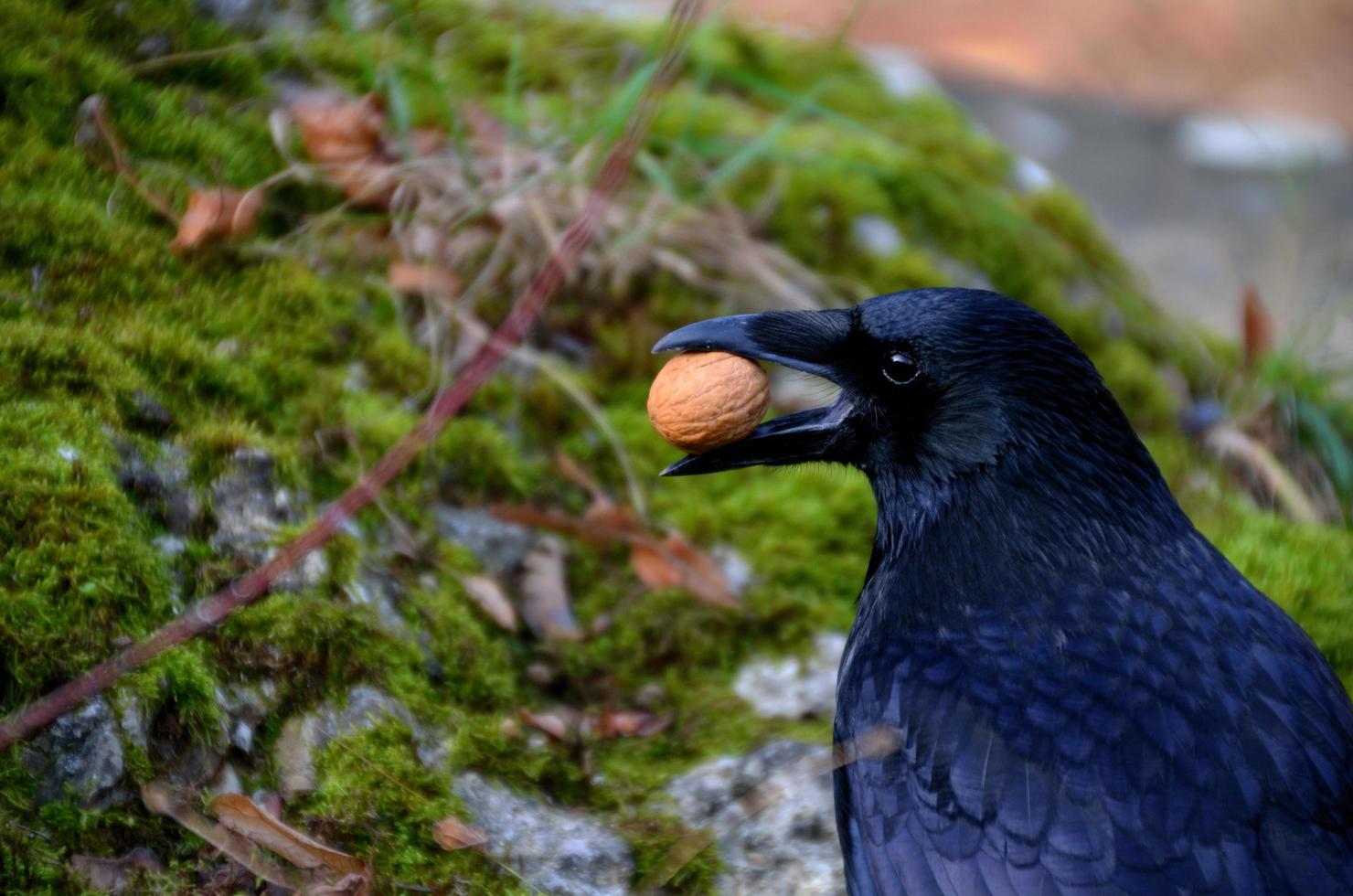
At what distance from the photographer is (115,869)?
6.86ft

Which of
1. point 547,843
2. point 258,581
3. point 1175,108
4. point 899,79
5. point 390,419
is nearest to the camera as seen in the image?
point 258,581

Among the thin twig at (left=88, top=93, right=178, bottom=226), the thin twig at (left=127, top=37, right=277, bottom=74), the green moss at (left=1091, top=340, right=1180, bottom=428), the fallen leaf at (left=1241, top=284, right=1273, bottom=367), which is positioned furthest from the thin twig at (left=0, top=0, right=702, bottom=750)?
the fallen leaf at (left=1241, top=284, right=1273, bottom=367)

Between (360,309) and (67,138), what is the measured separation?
81cm

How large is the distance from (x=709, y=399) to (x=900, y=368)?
0.41 metres

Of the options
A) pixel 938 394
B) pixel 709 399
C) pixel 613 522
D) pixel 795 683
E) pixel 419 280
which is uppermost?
pixel 938 394

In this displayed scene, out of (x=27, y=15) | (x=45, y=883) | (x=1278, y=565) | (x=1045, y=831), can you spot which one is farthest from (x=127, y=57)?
(x=1278, y=565)

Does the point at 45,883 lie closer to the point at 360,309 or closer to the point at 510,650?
the point at 510,650

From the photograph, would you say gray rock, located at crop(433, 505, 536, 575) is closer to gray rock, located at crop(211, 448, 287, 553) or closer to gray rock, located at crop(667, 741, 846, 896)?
gray rock, located at crop(211, 448, 287, 553)

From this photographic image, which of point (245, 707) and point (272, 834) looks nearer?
point (272, 834)

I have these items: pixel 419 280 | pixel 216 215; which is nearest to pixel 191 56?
pixel 216 215

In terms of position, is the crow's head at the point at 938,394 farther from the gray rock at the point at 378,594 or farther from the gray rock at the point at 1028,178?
the gray rock at the point at 1028,178

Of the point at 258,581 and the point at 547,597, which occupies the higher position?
the point at 258,581

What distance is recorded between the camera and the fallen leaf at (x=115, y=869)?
206 cm

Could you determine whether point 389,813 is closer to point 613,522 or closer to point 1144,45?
point 613,522
